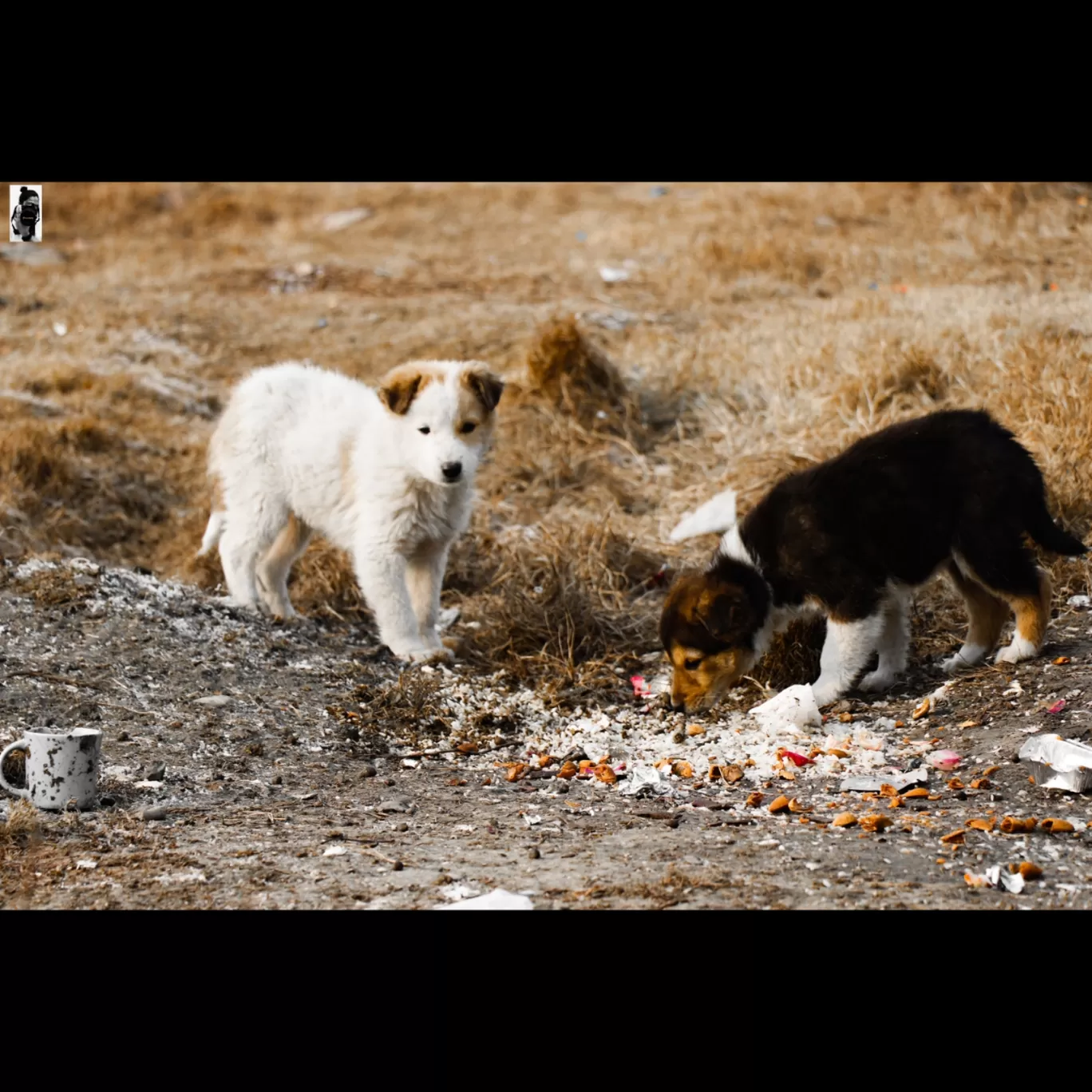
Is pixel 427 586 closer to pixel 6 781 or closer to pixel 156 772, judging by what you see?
pixel 156 772

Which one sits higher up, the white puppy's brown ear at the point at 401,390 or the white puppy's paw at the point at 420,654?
the white puppy's brown ear at the point at 401,390

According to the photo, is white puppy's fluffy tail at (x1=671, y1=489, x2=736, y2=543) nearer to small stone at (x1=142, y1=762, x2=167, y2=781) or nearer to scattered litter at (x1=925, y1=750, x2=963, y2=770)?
scattered litter at (x1=925, y1=750, x2=963, y2=770)

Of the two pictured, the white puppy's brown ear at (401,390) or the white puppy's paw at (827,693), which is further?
the white puppy's brown ear at (401,390)

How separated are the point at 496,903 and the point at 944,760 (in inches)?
67.6

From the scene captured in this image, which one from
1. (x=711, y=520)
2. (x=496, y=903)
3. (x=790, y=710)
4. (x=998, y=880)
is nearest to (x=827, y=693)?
(x=790, y=710)

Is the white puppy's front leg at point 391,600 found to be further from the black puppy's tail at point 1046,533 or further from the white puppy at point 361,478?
the black puppy's tail at point 1046,533

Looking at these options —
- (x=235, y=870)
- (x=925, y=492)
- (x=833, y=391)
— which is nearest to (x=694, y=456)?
(x=833, y=391)

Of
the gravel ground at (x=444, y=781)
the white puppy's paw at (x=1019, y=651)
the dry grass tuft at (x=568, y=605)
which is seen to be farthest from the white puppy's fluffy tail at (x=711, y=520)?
the white puppy's paw at (x=1019, y=651)

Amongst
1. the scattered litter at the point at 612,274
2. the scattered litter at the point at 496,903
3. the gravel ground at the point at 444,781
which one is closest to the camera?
the scattered litter at the point at 496,903

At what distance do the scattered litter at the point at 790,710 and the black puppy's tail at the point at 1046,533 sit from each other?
3.20 feet

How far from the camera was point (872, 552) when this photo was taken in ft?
15.2

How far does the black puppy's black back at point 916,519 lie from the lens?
4527 mm

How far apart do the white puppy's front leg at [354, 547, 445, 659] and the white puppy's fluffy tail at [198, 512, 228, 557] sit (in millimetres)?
826

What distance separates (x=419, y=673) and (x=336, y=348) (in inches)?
160
